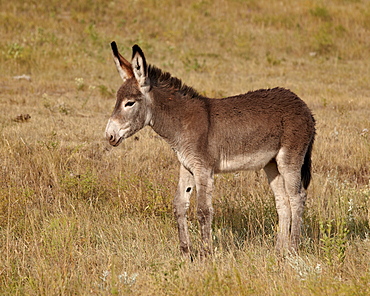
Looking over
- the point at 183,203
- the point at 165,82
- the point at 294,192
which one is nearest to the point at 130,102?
the point at 165,82

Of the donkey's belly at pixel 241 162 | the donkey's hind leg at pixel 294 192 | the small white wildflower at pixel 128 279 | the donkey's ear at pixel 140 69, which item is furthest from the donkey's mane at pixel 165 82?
the small white wildflower at pixel 128 279

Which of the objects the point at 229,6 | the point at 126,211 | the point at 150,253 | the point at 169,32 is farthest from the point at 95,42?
the point at 150,253

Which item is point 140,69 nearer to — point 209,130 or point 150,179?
point 209,130

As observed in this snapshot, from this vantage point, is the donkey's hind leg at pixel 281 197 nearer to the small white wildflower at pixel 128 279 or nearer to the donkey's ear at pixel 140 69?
the donkey's ear at pixel 140 69

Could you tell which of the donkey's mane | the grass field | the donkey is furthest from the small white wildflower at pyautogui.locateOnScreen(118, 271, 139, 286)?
the donkey's mane

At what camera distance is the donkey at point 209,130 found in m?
5.50

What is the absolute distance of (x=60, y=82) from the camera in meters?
15.4

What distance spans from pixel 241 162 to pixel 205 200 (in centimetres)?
66

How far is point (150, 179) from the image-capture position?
766cm

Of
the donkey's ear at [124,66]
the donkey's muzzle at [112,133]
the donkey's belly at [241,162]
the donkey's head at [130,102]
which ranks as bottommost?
the donkey's belly at [241,162]

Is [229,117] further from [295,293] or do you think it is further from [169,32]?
[169,32]

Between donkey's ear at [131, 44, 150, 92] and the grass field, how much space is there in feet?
6.13

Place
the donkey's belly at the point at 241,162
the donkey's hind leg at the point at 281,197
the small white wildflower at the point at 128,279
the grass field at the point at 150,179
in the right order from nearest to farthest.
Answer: the small white wildflower at the point at 128,279 → the grass field at the point at 150,179 → the donkey's belly at the point at 241,162 → the donkey's hind leg at the point at 281,197

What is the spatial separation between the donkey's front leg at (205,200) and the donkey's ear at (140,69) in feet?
3.92
